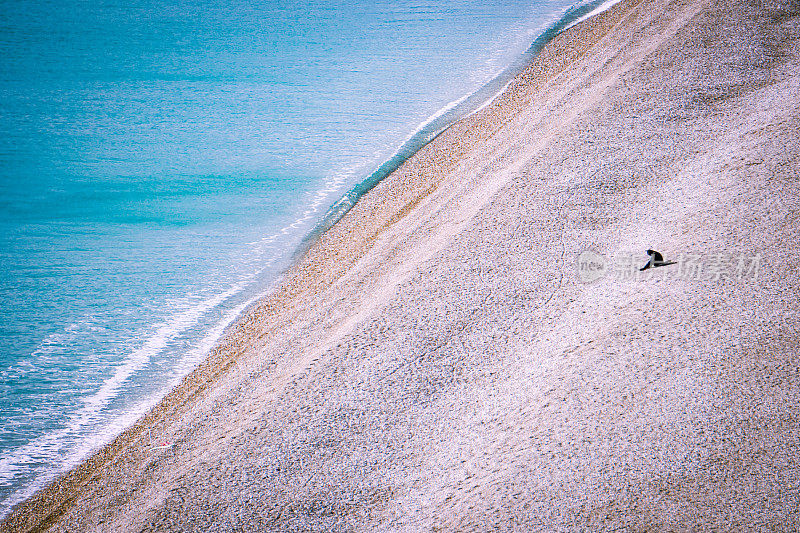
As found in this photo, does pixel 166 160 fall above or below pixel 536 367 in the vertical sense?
above

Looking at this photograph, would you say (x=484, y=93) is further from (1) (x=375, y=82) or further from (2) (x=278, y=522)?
(2) (x=278, y=522)

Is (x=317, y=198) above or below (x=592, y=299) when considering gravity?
above

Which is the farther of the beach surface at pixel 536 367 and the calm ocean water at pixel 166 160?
the calm ocean water at pixel 166 160

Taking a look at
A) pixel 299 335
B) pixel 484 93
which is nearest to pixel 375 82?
pixel 484 93

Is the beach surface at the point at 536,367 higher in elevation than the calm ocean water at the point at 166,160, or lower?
lower

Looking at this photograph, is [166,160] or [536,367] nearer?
[536,367]
